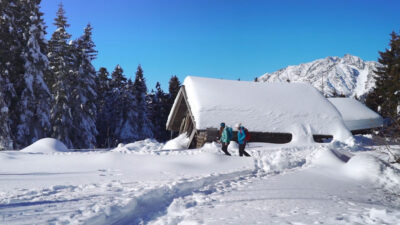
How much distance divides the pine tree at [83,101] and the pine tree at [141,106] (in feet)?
30.1

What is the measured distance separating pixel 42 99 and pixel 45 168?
48.4 feet

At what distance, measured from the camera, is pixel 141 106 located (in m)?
38.7

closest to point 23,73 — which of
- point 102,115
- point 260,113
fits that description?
point 102,115

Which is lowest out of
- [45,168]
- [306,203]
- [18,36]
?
[306,203]

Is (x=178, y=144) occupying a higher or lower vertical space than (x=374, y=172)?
higher

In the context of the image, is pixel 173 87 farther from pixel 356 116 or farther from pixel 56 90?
pixel 356 116

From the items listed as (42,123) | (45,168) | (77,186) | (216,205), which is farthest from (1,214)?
(42,123)

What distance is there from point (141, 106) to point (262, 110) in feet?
79.9

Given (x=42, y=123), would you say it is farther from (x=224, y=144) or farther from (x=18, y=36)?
(x=224, y=144)

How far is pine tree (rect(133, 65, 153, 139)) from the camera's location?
123 feet

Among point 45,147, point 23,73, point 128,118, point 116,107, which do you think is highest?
point 23,73

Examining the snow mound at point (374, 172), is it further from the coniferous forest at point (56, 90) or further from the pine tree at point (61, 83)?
the pine tree at point (61, 83)

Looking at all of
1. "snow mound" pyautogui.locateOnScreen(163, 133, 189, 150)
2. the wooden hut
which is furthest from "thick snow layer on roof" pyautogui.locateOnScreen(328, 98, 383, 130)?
"snow mound" pyautogui.locateOnScreen(163, 133, 189, 150)

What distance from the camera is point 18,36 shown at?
2091 centimetres
